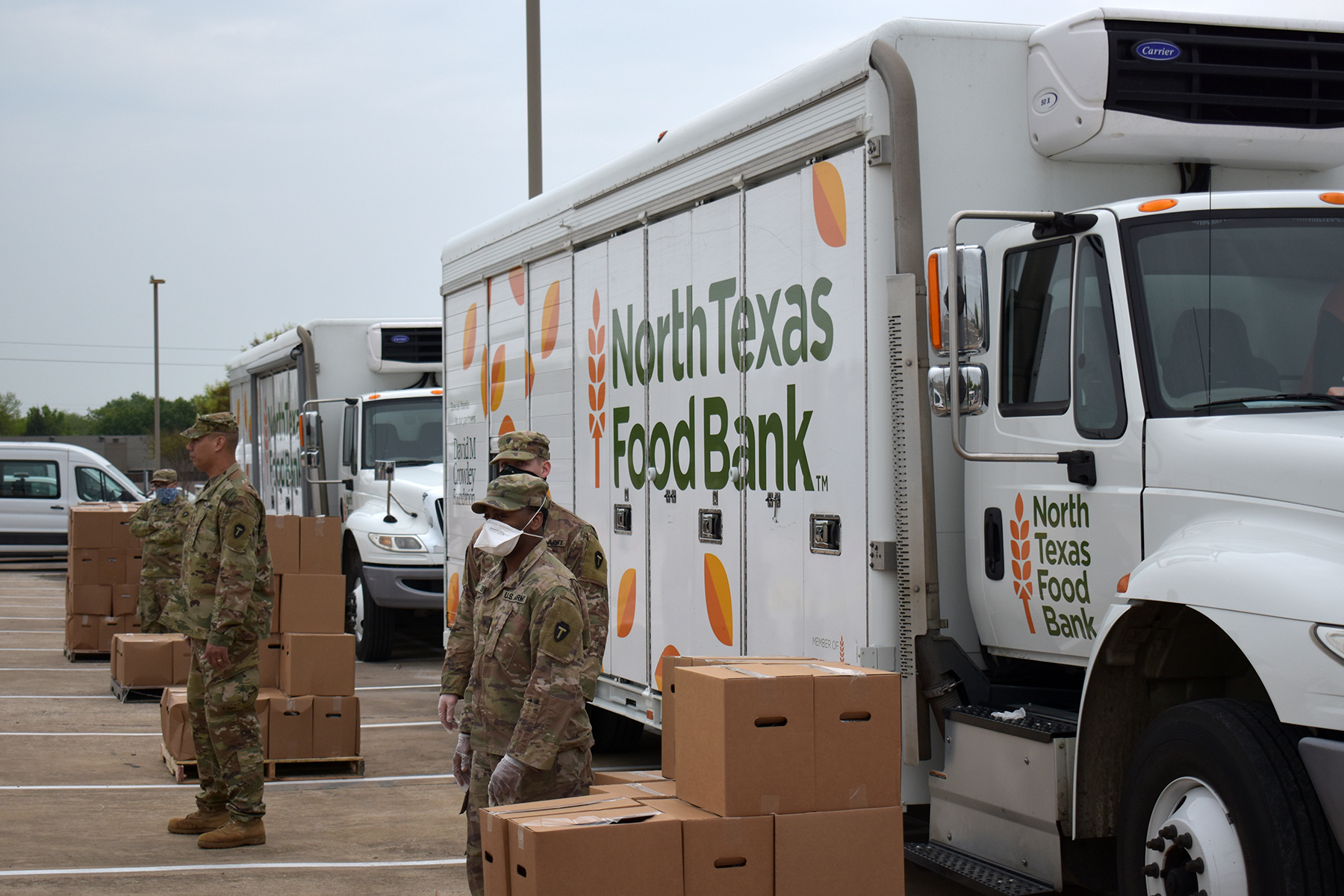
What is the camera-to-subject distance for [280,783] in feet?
29.8

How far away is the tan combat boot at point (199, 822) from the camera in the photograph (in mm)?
7688

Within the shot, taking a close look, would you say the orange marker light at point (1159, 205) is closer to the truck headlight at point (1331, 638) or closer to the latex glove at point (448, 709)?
the truck headlight at point (1331, 638)

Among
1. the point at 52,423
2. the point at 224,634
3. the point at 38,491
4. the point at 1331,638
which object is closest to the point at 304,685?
the point at 224,634

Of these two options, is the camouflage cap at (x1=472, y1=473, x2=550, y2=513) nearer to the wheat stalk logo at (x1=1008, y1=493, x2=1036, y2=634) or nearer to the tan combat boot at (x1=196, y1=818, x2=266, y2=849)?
the wheat stalk logo at (x1=1008, y1=493, x2=1036, y2=634)

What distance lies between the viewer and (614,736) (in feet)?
31.7

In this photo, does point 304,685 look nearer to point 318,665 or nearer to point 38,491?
point 318,665

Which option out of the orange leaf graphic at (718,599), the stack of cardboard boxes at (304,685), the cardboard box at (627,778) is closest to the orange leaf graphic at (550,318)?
the stack of cardboard boxes at (304,685)

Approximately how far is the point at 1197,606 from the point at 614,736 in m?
5.87

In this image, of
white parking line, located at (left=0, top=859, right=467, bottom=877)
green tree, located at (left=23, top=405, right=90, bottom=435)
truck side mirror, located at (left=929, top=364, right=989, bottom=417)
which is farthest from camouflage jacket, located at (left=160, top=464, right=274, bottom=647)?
green tree, located at (left=23, top=405, right=90, bottom=435)

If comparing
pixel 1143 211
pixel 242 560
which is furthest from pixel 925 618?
pixel 242 560

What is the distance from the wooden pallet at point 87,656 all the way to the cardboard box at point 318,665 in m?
7.01

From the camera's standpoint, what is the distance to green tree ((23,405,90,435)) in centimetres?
9519

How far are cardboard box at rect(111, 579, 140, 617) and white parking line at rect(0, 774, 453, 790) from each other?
21.2 ft

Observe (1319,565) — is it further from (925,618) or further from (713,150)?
(713,150)
